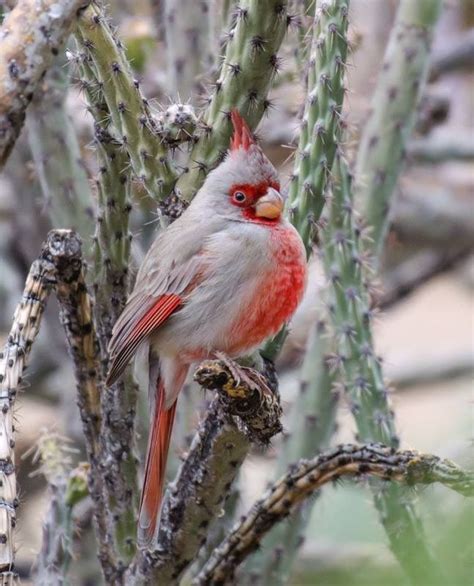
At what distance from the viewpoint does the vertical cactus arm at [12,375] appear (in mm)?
2168

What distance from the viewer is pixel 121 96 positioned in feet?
8.71

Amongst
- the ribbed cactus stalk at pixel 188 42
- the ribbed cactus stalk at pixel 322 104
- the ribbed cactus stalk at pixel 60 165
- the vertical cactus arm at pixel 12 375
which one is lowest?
the vertical cactus arm at pixel 12 375

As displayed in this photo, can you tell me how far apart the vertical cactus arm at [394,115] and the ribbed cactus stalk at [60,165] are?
3.12 ft

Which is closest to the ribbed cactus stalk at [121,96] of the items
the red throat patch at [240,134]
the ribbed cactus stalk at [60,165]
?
the red throat patch at [240,134]

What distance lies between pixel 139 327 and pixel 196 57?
5.38 feet

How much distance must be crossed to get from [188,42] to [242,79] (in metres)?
1.42

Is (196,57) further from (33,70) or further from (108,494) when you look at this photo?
(33,70)

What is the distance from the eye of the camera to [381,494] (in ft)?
10.6

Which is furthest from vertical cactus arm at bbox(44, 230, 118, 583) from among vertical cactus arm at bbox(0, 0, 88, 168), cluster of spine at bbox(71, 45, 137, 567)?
vertical cactus arm at bbox(0, 0, 88, 168)

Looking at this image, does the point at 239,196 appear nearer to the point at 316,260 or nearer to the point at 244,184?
the point at 244,184

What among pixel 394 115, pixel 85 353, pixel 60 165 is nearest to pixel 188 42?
pixel 60 165

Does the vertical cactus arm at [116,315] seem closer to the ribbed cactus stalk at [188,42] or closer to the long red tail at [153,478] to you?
the long red tail at [153,478]

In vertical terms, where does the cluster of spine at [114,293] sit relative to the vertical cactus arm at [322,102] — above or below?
below

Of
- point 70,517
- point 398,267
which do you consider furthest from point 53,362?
point 70,517
